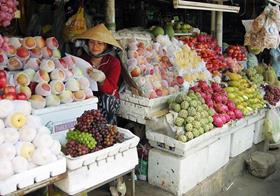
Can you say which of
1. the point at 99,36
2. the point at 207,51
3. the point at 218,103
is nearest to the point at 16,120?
the point at 99,36

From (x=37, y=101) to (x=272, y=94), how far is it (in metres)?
3.71

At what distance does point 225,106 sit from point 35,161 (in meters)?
2.49

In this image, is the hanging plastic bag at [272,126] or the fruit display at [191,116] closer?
the fruit display at [191,116]

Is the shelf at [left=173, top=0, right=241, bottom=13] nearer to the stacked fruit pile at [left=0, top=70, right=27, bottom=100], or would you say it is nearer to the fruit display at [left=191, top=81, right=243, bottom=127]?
the fruit display at [left=191, top=81, right=243, bottom=127]

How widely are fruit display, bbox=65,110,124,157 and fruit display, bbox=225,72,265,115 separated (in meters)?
2.21

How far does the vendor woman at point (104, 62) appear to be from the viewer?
3.24 metres

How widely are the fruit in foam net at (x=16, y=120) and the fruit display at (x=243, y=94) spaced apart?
279 cm

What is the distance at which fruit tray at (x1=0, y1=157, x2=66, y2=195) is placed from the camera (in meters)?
1.93

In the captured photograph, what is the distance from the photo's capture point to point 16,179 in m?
1.96

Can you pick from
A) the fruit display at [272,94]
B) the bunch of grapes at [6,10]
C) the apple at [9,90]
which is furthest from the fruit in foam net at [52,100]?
the fruit display at [272,94]

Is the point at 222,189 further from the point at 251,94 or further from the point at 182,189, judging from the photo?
the point at 251,94

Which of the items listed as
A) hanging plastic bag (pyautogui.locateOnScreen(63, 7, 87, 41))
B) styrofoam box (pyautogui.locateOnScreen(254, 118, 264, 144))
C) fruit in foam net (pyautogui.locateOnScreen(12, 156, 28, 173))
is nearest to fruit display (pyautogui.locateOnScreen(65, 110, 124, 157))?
fruit in foam net (pyautogui.locateOnScreen(12, 156, 28, 173))

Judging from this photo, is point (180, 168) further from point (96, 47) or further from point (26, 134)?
point (26, 134)

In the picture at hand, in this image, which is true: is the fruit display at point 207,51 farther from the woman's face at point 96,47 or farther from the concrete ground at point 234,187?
the woman's face at point 96,47
